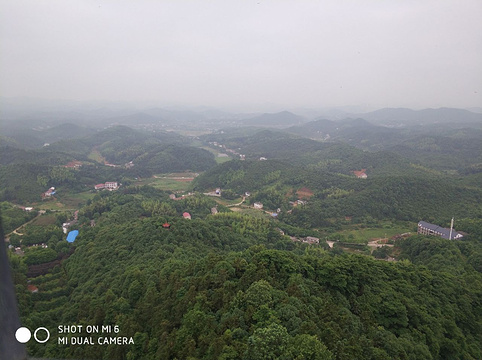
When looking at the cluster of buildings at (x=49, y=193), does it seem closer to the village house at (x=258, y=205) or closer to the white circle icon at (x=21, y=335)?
the village house at (x=258, y=205)

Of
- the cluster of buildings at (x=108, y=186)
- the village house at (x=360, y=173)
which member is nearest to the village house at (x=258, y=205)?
the cluster of buildings at (x=108, y=186)

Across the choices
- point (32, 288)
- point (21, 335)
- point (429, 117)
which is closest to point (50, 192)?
point (32, 288)

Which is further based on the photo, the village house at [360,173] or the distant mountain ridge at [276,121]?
the distant mountain ridge at [276,121]

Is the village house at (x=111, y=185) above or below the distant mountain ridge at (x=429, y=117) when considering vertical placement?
below

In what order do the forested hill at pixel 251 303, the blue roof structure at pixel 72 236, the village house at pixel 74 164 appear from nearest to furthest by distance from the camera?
the forested hill at pixel 251 303 → the blue roof structure at pixel 72 236 → the village house at pixel 74 164

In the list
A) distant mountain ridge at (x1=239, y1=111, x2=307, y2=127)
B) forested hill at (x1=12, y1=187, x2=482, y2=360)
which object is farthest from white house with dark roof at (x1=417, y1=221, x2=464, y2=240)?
distant mountain ridge at (x1=239, y1=111, x2=307, y2=127)

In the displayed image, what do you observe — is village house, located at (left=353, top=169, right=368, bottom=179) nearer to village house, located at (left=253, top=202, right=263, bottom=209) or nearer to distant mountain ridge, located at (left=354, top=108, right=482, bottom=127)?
village house, located at (left=253, top=202, right=263, bottom=209)
